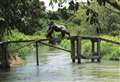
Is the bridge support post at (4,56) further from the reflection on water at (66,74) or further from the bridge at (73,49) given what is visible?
A: the reflection on water at (66,74)

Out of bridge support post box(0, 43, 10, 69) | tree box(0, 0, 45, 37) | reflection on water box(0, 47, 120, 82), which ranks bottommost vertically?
reflection on water box(0, 47, 120, 82)

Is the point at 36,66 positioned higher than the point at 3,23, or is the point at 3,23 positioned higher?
the point at 3,23

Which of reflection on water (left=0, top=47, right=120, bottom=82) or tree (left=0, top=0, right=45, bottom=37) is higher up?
tree (left=0, top=0, right=45, bottom=37)

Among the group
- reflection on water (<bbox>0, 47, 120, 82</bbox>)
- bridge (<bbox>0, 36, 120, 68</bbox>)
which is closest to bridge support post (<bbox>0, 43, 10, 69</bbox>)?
bridge (<bbox>0, 36, 120, 68</bbox>)

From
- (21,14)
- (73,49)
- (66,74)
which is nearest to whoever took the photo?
(21,14)

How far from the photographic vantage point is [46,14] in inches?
637

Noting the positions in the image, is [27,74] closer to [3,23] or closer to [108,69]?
[3,23]

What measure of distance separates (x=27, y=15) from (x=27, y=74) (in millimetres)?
2736

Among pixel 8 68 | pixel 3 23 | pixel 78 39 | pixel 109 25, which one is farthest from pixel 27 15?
pixel 109 25

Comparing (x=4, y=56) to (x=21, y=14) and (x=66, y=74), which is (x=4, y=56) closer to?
(x=66, y=74)

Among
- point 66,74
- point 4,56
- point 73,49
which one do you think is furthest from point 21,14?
point 73,49

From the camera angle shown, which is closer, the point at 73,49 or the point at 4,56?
the point at 4,56

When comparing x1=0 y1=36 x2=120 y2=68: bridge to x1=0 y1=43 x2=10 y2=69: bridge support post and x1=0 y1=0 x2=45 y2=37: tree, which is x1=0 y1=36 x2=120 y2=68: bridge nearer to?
x1=0 y1=43 x2=10 y2=69: bridge support post

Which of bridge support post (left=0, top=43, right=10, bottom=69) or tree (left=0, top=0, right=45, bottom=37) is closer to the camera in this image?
tree (left=0, top=0, right=45, bottom=37)
